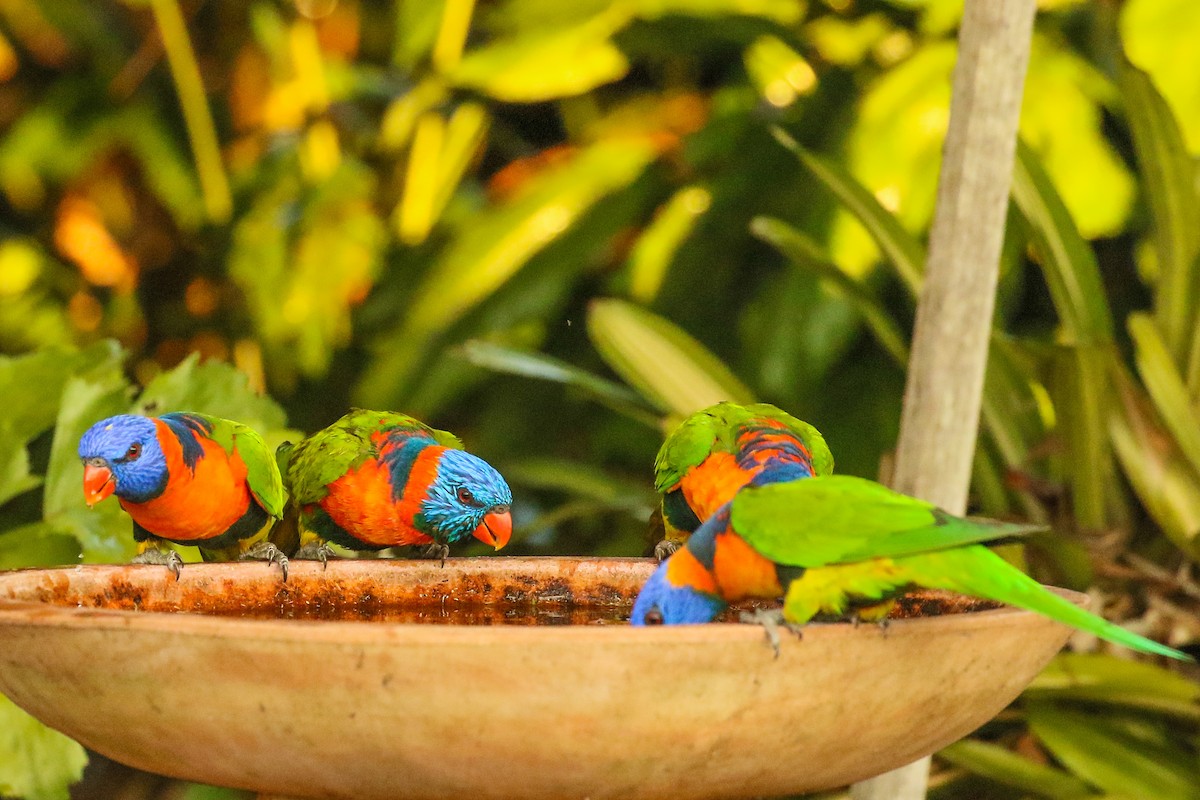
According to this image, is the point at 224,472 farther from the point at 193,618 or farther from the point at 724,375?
the point at 724,375

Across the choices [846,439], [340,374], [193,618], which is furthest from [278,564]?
[340,374]

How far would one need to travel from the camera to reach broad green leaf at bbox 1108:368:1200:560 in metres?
1.85

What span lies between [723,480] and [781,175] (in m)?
1.47

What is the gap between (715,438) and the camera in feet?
4.40

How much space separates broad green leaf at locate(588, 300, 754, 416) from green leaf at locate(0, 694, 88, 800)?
107 centimetres

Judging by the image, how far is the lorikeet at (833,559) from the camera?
0.83 meters

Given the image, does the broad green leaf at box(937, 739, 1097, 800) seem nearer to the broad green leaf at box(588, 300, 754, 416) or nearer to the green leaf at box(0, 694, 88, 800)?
the broad green leaf at box(588, 300, 754, 416)

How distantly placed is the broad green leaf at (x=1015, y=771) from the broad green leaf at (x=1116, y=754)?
3 centimetres

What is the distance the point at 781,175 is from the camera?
2.59 metres

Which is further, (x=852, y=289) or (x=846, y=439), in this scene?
(x=846, y=439)


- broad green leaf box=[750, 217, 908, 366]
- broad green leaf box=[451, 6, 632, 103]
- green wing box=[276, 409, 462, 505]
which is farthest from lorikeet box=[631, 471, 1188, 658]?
broad green leaf box=[451, 6, 632, 103]

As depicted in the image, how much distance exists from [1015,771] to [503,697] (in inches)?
56.2

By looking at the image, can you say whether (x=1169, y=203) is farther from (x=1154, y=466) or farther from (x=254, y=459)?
(x=254, y=459)

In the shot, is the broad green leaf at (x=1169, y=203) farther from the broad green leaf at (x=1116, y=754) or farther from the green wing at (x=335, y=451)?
the green wing at (x=335, y=451)
